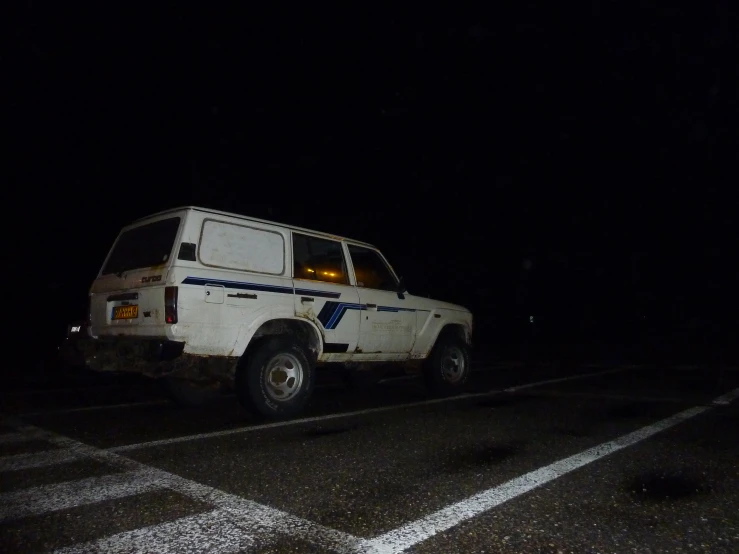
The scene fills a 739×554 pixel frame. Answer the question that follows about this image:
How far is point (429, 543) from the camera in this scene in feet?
8.81

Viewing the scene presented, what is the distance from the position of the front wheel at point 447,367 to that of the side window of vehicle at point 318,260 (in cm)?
195

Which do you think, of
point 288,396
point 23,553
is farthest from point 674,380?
point 23,553

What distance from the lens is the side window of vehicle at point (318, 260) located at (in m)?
6.46

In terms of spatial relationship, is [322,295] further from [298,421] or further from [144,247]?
[144,247]

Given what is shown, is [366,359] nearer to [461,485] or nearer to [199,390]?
[199,390]

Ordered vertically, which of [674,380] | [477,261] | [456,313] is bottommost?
[674,380]

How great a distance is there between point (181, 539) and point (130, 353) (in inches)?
132

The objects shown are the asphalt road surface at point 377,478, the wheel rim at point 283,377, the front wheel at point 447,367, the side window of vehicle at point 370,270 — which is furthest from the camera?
the front wheel at point 447,367

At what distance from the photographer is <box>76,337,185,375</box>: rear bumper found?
17.1ft

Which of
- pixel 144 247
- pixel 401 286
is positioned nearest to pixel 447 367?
pixel 401 286

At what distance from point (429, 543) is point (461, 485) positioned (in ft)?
3.22

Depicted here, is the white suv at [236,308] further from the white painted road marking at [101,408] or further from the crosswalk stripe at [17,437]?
the crosswalk stripe at [17,437]

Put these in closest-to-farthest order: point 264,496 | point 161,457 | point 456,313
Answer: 1. point 264,496
2. point 161,457
3. point 456,313

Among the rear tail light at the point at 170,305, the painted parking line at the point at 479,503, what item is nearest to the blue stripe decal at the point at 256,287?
the rear tail light at the point at 170,305
